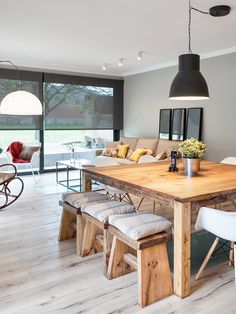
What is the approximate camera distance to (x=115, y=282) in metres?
2.40

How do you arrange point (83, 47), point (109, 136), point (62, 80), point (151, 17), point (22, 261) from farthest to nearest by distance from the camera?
1. point (109, 136)
2. point (62, 80)
3. point (83, 47)
4. point (151, 17)
5. point (22, 261)

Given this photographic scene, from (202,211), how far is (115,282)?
909 mm

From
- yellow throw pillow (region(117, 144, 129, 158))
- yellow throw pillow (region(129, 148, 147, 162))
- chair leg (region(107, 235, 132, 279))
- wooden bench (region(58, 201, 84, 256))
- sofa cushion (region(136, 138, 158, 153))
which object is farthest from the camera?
yellow throw pillow (region(117, 144, 129, 158))

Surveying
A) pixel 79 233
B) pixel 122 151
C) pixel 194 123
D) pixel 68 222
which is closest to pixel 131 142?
pixel 122 151

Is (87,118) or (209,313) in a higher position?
(87,118)

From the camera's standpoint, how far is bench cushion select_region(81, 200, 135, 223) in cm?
249

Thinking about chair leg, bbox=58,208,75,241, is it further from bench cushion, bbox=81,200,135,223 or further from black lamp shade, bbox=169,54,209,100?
black lamp shade, bbox=169,54,209,100

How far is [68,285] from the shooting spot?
92.2 inches

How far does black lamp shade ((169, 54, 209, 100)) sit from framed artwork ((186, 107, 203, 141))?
118 inches

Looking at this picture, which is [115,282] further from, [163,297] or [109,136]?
[109,136]

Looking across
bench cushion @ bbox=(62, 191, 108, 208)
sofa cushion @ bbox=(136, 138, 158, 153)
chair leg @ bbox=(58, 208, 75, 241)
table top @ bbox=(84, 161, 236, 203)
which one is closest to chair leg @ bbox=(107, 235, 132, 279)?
table top @ bbox=(84, 161, 236, 203)

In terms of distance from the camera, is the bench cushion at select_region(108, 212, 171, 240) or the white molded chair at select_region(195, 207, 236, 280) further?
the bench cushion at select_region(108, 212, 171, 240)

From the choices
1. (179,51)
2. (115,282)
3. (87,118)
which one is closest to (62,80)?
A: (87,118)

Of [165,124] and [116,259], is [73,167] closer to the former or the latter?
[165,124]
